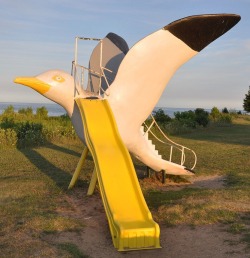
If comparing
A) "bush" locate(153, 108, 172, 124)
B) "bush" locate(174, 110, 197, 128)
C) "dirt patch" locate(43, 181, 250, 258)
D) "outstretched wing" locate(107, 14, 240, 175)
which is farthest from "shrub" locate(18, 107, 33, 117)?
"dirt patch" locate(43, 181, 250, 258)

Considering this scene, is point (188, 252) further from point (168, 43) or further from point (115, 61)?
point (115, 61)

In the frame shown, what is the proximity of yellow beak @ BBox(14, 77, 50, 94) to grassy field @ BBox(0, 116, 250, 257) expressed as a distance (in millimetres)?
2101

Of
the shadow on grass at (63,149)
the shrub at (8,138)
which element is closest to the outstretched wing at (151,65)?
the shadow on grass at (63,149)

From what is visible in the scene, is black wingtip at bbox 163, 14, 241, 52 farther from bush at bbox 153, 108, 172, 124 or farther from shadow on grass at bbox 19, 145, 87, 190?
bush at bbox 153, 108, 172, 124

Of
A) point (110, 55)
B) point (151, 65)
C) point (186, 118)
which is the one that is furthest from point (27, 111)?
point (151, 65)

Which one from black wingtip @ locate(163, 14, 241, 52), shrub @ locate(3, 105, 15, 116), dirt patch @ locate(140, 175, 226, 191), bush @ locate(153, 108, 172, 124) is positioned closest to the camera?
black wingtip @ locate(163, 14, 241, 52)

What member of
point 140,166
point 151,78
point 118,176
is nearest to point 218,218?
point 118,176

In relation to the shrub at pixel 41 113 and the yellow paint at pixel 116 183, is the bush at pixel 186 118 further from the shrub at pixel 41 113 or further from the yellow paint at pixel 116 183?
the yellow paint at pixel 116 183

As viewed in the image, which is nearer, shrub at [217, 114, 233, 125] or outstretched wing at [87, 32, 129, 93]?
outstretched wing at [87, 32, 129, 93]

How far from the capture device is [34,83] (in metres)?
7.90

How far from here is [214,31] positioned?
24.3ft

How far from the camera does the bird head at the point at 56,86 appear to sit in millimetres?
7969

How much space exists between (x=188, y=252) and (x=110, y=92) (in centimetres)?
351

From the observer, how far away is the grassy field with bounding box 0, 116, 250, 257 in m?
5.66
